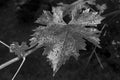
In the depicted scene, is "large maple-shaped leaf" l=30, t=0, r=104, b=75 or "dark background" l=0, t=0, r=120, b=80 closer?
"large maple-shaped leaf" l=30, t=0, r=104, b=75

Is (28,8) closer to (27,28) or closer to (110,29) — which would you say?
(27,28)

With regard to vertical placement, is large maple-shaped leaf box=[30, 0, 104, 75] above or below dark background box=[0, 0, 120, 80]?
above

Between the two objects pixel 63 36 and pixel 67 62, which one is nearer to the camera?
pixel 63 36

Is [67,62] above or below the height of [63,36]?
below
